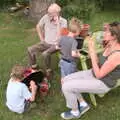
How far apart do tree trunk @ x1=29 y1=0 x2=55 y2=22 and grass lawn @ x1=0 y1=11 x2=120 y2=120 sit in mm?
252

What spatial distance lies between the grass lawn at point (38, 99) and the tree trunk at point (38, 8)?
0.83 ft

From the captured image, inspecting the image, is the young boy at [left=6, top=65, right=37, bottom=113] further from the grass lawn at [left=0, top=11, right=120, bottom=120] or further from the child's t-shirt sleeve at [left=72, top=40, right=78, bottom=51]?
the child's t-shirt sleeve at [left=72, top=40, right=78, bottom=51]

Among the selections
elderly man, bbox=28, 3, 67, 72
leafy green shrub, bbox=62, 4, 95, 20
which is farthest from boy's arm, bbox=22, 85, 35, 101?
leafy green shrub, bbox=62, 4, 95, 20

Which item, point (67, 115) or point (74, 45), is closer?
point (67, 115)

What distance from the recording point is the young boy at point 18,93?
5.50 m

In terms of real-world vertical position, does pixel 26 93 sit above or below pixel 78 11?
above

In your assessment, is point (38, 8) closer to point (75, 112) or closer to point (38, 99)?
point (38, 99)

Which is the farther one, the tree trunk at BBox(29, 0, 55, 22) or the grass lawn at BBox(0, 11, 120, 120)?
the tree trunk at BBox(29, 0, 55, 22)

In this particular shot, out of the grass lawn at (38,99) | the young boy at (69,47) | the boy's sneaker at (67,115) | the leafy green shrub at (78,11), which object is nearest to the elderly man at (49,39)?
the grass lawn at (38,99)

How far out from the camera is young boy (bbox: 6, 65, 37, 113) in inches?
216

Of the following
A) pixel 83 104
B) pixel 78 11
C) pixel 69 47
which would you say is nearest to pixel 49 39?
pixel 69 47

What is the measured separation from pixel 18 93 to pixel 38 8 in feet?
16.0

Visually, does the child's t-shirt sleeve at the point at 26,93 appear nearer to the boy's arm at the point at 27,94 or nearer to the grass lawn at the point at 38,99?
the boy's arm at the point at 27,94

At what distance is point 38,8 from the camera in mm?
10016
